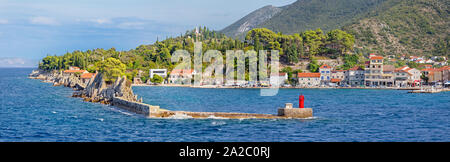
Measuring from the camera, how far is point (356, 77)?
11531 cm

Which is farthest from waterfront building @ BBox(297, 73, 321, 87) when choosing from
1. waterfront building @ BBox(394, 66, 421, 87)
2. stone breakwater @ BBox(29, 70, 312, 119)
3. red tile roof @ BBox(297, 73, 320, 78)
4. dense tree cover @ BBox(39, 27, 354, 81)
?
stone breakwater @ BBox(29, 70, 312, 119)

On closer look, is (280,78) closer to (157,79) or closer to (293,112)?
(157,79)

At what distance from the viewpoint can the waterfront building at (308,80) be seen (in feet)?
382

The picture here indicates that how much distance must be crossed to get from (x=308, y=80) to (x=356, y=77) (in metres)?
13.1

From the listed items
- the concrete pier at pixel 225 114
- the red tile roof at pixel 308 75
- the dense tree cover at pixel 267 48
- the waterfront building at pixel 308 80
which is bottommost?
the concrete pier at pixel 225 114

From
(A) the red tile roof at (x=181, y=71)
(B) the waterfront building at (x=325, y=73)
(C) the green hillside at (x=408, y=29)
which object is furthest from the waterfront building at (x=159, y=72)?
(C) the green hillside at (x=408, y=29)

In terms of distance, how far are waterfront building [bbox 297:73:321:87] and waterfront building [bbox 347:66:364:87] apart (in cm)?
847

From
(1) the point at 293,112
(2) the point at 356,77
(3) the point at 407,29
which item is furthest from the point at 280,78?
(3) the point at 407,29

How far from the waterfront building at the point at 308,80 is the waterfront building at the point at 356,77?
27.8ft

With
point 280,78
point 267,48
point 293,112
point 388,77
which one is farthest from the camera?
point 267,48

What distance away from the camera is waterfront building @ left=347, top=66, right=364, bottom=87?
114562 millimetres

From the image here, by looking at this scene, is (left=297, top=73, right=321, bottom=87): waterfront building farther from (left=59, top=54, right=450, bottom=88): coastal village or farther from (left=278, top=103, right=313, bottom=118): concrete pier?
(left=278, top=103, right=313, bottom=118): concrete pier

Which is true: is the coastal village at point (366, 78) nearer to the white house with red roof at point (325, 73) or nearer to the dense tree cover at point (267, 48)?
the white house with red roof at point (325, 73)
